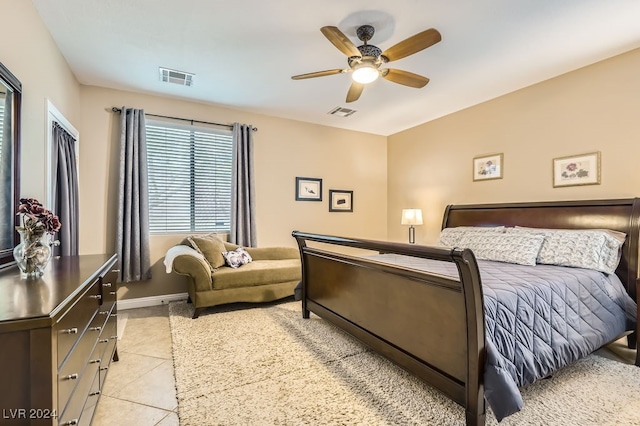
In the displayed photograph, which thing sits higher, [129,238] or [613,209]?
[613,209]

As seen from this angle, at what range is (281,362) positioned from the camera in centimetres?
236

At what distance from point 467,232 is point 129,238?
157 inches

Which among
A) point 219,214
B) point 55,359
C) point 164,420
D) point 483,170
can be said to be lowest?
point 164,420

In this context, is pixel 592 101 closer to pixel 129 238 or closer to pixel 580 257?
pixel 580 257

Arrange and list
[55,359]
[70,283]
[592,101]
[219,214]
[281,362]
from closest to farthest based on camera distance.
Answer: [55,359] < [70,283] < [281,362] < [592,101] < [219,214]

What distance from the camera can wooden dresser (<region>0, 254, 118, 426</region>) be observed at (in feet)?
2.97

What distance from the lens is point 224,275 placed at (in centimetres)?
348

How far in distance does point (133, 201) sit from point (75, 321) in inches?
112

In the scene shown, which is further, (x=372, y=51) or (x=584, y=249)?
(x=584, y=249)

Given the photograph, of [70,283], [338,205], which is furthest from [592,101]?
[70,283]

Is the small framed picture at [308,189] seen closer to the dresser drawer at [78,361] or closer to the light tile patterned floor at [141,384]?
the light tile patterned floor at [141,384]

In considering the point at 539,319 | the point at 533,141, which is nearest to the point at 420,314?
the point at 539,319

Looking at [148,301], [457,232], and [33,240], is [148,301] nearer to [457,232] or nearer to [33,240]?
[33,240]

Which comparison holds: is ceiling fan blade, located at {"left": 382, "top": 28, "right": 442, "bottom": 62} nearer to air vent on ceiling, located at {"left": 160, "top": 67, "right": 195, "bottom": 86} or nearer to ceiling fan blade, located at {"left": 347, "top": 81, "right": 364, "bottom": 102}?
ceiling fan blade, located at {"left": 347, "top": 81, "right": 364, "bottom": 102}
